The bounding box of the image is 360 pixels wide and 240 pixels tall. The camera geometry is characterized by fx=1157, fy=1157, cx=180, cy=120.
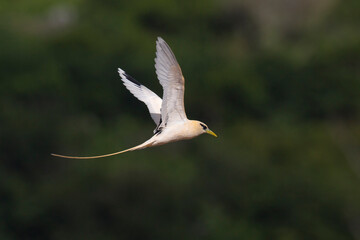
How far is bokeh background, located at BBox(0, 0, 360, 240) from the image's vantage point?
4909 cm

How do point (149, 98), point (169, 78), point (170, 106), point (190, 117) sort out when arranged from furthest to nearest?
point (190, 117) < point (149, 98) < point (170, 106) < point (169, 78)

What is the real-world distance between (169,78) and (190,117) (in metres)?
41.0

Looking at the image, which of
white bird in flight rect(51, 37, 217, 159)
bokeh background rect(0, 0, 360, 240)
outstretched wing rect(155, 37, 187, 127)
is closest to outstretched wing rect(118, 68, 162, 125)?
white bird in flight rect(51, 37, 217, 159)

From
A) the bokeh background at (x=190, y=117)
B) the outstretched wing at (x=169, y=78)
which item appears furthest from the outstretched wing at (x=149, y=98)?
the bokeh background at (x=190, y=117)

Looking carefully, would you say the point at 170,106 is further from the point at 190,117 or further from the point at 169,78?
the point at 190,117

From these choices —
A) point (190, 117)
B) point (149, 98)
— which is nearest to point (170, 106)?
point (149, 98)

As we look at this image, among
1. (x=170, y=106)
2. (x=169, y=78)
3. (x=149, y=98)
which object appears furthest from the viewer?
(x=149, y=98)

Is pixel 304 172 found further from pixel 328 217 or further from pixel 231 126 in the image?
pixel 231 126

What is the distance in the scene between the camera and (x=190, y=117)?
56406 mm

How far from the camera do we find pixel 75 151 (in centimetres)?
5247

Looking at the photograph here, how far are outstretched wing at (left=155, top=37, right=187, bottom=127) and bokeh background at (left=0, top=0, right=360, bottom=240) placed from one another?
99.6 feet

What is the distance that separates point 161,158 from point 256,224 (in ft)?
17.9

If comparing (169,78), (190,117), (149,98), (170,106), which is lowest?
(190,117)

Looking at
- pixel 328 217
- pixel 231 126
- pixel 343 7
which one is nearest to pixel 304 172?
pixel 328 217
